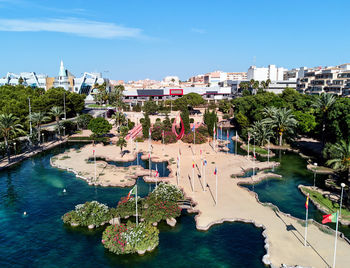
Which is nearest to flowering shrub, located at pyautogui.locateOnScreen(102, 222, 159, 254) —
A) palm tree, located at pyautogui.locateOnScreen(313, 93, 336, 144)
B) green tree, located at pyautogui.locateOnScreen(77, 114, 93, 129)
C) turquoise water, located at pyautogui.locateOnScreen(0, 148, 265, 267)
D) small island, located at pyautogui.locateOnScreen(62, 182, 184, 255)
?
small island, located at pyautogui.locateOnScreen(62, 182, 184, 255)

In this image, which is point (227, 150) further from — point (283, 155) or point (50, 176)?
point (50, 176)

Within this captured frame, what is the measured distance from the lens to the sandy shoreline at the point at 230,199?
3036 centimetres

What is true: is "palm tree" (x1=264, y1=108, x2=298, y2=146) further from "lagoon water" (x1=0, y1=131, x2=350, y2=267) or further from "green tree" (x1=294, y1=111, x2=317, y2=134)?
"lagoon water" (x1=0, y1=131, x2=350, y2=267)

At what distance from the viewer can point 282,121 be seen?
69938 mm

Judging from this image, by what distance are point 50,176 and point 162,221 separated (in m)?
28.2

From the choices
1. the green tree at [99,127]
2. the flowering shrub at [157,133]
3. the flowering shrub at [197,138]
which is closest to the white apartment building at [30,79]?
the green tree at [99,127]

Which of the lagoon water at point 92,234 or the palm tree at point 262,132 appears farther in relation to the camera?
the palm tree at point 262,132

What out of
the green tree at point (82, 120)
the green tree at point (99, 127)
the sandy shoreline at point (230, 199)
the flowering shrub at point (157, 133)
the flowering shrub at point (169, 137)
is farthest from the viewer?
the green tree at point (82, 120)

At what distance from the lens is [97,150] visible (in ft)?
238

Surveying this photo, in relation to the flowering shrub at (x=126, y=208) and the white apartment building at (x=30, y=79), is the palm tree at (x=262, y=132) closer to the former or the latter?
the flowering shrub at (x=126, y=208)

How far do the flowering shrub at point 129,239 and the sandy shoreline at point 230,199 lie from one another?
7097mm

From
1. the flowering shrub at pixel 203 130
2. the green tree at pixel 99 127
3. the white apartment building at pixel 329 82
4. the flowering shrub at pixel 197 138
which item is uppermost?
the white apartment building at pixel 329 82

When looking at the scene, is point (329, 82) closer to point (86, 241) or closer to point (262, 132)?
point (262, 132)

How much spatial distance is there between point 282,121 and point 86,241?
53.0 meters
